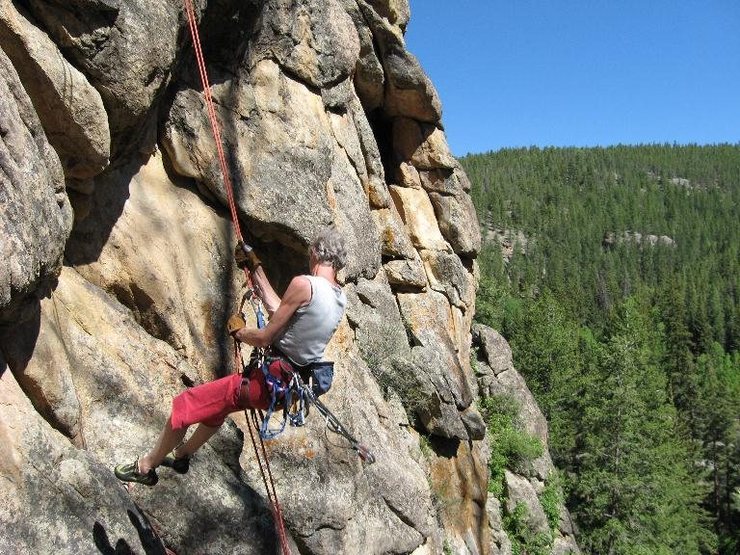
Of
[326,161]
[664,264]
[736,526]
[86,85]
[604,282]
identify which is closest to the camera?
[86,85]

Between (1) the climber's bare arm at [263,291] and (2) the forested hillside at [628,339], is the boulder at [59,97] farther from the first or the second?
(2) the forested hillside at [628,339]

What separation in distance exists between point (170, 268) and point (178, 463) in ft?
7.50

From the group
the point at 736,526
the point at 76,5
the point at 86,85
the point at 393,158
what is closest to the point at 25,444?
the point at 86,85

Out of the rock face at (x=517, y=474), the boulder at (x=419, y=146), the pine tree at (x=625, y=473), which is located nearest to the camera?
the boulder at (x=419, y=146)

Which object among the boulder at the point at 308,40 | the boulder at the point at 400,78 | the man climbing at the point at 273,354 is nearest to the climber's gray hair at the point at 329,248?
the man climbing at the point at 273,354

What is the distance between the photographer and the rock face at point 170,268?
15.8ft

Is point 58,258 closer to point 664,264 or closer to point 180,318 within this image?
point 180,318

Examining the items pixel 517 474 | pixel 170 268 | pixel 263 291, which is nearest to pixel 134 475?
pixel 263 291

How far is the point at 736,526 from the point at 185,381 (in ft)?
159

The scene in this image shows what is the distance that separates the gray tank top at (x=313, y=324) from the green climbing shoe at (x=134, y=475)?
1411 millimetres

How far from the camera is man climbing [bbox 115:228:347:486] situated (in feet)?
16.9

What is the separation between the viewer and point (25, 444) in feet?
15.3

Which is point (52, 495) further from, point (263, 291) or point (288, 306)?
point (263, 291)

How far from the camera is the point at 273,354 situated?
5340mm
